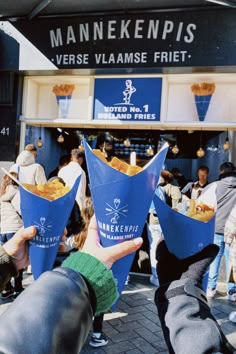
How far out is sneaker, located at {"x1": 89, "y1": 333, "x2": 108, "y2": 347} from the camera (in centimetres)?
336

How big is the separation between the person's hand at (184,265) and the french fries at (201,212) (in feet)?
0.41

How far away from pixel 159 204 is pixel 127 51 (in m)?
4.95

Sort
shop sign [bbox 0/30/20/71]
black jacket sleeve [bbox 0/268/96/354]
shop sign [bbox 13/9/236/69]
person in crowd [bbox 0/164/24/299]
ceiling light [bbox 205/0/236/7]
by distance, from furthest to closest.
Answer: shop sign [bbox 0/30/20/71]
shop sign [bbox 13/9/236/69]
ceiling light [bbox 205/0/236/7]
person in crowd [bbox 0/164/24/299]
black jacket sleeve [bbox 0/268/96/354]

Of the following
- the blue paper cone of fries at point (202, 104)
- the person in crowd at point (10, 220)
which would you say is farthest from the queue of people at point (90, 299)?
the blue paper cone of fries at point (202, 104)

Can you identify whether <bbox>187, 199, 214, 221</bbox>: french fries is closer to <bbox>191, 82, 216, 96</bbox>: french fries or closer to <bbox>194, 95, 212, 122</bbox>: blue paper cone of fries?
<bbox>194, 95, 212, 122</bbox>: blue paper cone of fries

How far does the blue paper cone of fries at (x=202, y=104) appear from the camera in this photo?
6.17 m

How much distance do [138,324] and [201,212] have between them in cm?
277

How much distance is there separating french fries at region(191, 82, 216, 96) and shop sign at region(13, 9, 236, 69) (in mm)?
643

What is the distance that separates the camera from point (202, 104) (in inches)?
244

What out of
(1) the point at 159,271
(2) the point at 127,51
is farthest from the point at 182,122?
(1) the point at 159,271

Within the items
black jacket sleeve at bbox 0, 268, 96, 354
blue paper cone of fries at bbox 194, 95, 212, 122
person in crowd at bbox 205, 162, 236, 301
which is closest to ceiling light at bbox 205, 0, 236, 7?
blue paper cone of fries at bbox 194, 95, 212, 122

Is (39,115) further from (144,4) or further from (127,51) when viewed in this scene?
(144,4)

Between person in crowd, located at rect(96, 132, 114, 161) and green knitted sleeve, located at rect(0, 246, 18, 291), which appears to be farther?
person in crowd, located at rect(96, 132, 114, 161)

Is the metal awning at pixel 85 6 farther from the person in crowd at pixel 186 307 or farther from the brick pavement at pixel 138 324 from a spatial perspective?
the person in crowd at pixel 186 307
